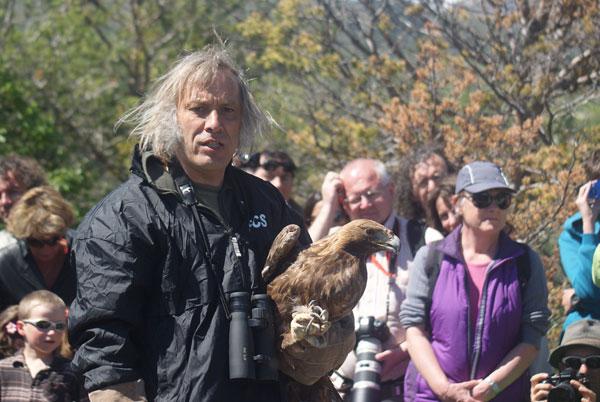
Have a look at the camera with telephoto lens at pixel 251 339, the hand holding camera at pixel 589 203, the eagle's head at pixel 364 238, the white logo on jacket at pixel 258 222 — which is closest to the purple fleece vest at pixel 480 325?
the hand holding camera at pixel 589 203

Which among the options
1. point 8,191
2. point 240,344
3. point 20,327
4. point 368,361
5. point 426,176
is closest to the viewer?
point 240,344

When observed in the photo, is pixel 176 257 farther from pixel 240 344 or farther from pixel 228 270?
pixel 240 344

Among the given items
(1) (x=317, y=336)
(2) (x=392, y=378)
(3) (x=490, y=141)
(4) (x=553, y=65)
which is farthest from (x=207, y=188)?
(4) (x=553, y=65)

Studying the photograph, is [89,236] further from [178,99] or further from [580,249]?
[580,249]

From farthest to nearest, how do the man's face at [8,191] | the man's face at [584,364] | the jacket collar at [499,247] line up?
the man's face at [8,191], the jacket collar at [499,247], the man's face at [584,364]

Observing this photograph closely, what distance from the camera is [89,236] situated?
12.8 ft

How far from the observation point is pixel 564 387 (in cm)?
534

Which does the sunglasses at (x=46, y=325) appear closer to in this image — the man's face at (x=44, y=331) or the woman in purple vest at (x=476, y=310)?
the man's face at (x=44, y=331)

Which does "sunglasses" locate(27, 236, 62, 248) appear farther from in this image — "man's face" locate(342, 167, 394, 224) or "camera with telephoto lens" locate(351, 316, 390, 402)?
"camera with telephoto lens" locate(351, 316, 390, 402)

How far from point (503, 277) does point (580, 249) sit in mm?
643

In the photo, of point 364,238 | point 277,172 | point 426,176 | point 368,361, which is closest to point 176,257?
point 364,238

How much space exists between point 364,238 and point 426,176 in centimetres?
317

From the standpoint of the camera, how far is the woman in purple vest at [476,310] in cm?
570

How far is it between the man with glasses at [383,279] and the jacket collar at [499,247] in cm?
47
